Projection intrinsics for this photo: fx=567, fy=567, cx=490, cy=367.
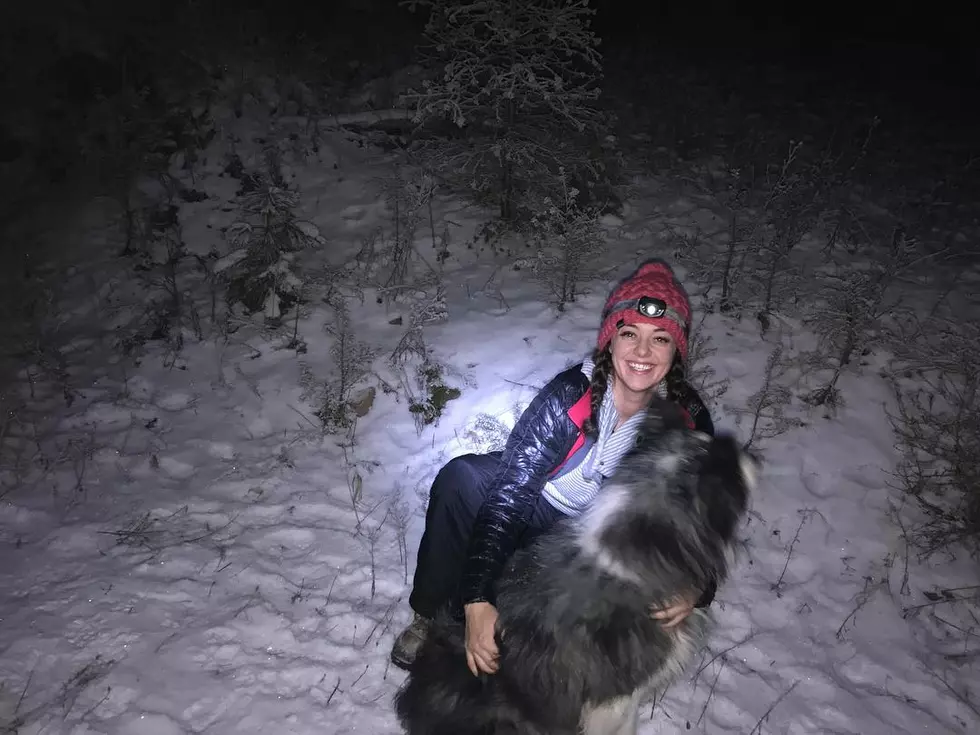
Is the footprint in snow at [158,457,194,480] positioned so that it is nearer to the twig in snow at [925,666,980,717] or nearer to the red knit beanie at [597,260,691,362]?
the red knit beanie at [597,260,691,362]

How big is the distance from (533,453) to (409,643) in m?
1.16

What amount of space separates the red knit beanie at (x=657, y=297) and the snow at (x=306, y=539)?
66.9 inches

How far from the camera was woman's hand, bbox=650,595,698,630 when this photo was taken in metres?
1.84

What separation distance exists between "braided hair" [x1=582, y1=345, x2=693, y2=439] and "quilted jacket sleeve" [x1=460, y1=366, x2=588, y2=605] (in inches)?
2.2

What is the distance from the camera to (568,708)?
1.91 m

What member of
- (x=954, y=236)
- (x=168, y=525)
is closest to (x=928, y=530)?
(x=954, y=236)

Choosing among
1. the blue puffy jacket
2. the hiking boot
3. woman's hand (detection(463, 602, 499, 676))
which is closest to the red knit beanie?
the blue puffy jacket

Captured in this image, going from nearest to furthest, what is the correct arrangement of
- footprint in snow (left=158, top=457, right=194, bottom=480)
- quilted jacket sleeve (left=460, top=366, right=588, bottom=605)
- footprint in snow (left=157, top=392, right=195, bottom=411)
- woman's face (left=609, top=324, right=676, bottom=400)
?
1. quilted jacket sleeve (left=460, top=366, right=588, bottom=605)
2. woman's face (left=609, top=324, right=676, bottom=400)
3. footprint in snow (left=158, top=457, right=194, bottom=480)
4. footprint in snow (left=157, top=392, right=195, bottom=411)

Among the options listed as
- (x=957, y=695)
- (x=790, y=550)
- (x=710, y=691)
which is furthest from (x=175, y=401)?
(x=957, y=695)

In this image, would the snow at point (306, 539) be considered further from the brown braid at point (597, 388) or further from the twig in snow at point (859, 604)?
the brown braid at point (597, 388)

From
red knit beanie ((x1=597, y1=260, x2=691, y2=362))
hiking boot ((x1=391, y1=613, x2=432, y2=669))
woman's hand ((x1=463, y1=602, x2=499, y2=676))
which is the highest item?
red knit beanie ((x1=597, y1=260, x2=691, y2=362))

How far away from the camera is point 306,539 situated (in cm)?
338

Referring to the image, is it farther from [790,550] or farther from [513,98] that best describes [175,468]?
[513,98]

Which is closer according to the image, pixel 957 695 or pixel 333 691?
pixel 333 691
